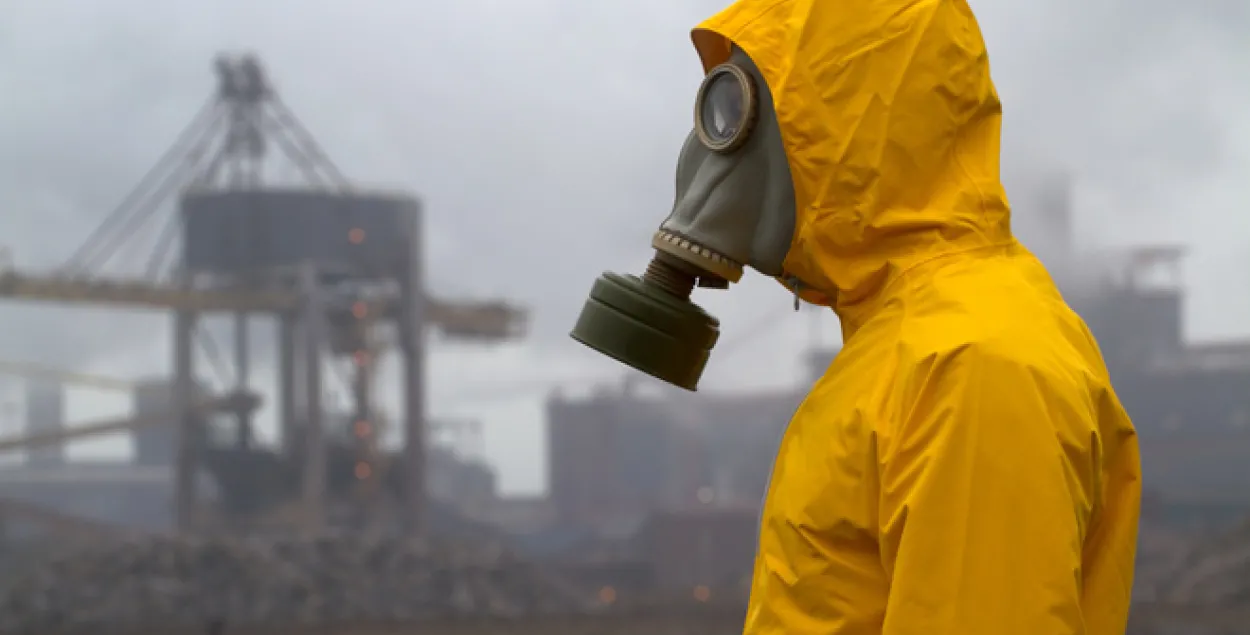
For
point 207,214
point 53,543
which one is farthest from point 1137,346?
point 53,543

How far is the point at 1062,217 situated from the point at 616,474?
15350 millimetres

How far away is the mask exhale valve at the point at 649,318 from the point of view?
180 cm

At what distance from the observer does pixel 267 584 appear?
24.4 metres

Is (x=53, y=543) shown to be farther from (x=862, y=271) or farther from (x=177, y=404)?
Answer: (x=862, y=271)

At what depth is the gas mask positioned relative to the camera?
1680mm

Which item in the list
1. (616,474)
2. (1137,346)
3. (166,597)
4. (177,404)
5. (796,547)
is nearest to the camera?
(796,547)

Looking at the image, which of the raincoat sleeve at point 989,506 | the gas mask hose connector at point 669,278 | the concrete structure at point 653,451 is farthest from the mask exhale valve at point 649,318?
the concrete structure at point 653,451

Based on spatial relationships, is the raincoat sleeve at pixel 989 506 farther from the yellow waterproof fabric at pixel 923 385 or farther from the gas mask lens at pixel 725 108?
the gas mask lens at pixel 725 108

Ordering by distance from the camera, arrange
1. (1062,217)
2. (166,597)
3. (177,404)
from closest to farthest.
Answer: (166,597)
(1062,217)
(177,404)

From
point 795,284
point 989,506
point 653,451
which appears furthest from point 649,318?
point 653,451

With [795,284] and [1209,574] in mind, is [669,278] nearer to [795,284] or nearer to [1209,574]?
[795,284]

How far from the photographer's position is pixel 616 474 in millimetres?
39719

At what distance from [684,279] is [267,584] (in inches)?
945

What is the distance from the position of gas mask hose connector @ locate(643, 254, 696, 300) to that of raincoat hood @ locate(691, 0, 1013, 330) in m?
0.20
